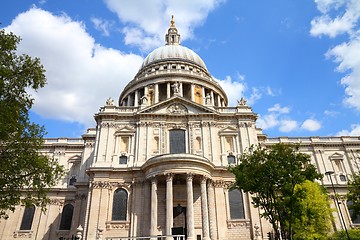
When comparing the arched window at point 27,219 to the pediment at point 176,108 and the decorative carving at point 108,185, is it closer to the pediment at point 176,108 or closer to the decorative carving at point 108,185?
the decorative carving at point 108,185

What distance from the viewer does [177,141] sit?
1353 inches

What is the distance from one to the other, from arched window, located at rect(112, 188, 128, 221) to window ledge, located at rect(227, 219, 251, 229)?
10953 millimetres

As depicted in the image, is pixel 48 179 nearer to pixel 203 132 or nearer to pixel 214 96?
pixel 203 132

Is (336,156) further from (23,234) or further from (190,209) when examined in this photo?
(23,234)

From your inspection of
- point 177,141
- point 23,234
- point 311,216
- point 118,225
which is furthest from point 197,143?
point 23,234

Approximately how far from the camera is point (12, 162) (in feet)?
53.9

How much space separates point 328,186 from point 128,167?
89.2ft

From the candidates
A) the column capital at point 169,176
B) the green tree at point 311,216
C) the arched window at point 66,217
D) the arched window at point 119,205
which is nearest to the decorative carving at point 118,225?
the arched window at point 119,205

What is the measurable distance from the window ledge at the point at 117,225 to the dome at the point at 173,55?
114ft

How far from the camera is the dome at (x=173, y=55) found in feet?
185

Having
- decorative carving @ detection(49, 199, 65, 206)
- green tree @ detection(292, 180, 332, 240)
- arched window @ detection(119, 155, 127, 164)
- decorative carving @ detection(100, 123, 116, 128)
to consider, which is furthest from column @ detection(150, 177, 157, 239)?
decorative carving @ detection(49, 199, 65, 206)

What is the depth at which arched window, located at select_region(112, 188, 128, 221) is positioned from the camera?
29.4 m

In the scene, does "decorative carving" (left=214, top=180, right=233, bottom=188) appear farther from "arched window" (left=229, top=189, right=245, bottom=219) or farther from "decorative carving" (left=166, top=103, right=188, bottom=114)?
"decorative carving" (left=166, top=103, right=188, bottom=114)

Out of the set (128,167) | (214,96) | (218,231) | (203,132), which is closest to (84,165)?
(128,167)
